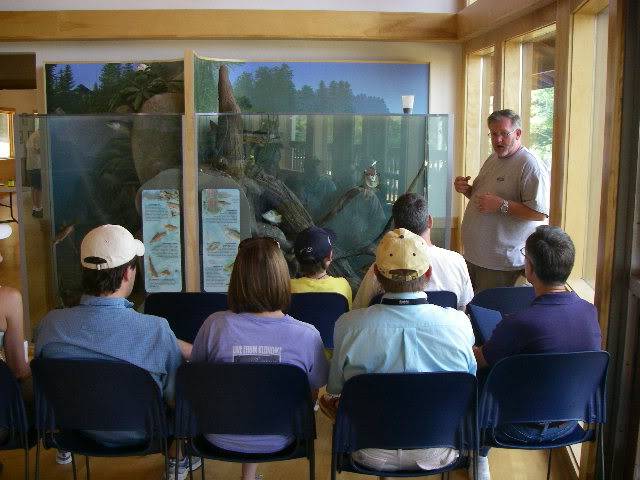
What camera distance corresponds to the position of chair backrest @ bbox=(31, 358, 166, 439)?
220 centimetres

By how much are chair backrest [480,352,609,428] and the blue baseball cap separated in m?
1.21

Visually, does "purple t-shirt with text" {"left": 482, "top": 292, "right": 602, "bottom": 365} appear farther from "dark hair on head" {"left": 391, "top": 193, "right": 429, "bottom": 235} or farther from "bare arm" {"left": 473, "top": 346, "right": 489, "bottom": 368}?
"dark hair on head" {"left": 391, "top": 193, "right": 429, "bottom": 235}

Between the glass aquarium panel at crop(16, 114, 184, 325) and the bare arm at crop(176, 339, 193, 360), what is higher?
the glass aquarium panel at crop(16, 114, 184, 325)

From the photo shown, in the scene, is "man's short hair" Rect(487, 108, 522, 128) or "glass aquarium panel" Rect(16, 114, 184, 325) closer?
"man's short hair" Rect(487, 108, 522, 128)

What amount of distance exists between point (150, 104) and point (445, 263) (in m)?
3.69

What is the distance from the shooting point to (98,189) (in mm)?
4730

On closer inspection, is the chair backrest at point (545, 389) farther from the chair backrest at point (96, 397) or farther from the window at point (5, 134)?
the window at point (5, 134)

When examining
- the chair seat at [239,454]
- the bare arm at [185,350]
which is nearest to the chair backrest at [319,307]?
the bare arm at [185,350]

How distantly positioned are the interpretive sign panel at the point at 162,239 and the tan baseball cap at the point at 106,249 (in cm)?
213

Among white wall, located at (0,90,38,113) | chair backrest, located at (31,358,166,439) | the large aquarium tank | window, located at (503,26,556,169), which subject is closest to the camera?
chair backrest, located at (31,358,166,439)

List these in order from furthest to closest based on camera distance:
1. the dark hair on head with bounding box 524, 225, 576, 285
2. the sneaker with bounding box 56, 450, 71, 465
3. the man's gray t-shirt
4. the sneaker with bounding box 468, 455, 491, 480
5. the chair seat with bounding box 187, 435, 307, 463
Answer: the man's gray t-shirt → the sneaker with bounding box 56, 450, 71, 465 → the sneaker with bounding box 468, 455, 491, 480 → the dark hair on head with bounding box 524, 225, 576, 285 → the chair seat with bounding box 187, 435, 307, 463

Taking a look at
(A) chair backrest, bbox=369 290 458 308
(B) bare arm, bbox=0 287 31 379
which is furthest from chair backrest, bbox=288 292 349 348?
(B) bare arm, bbox=0 287 31 379

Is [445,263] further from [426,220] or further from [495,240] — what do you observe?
[495,240]

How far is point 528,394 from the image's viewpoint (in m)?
2.30
